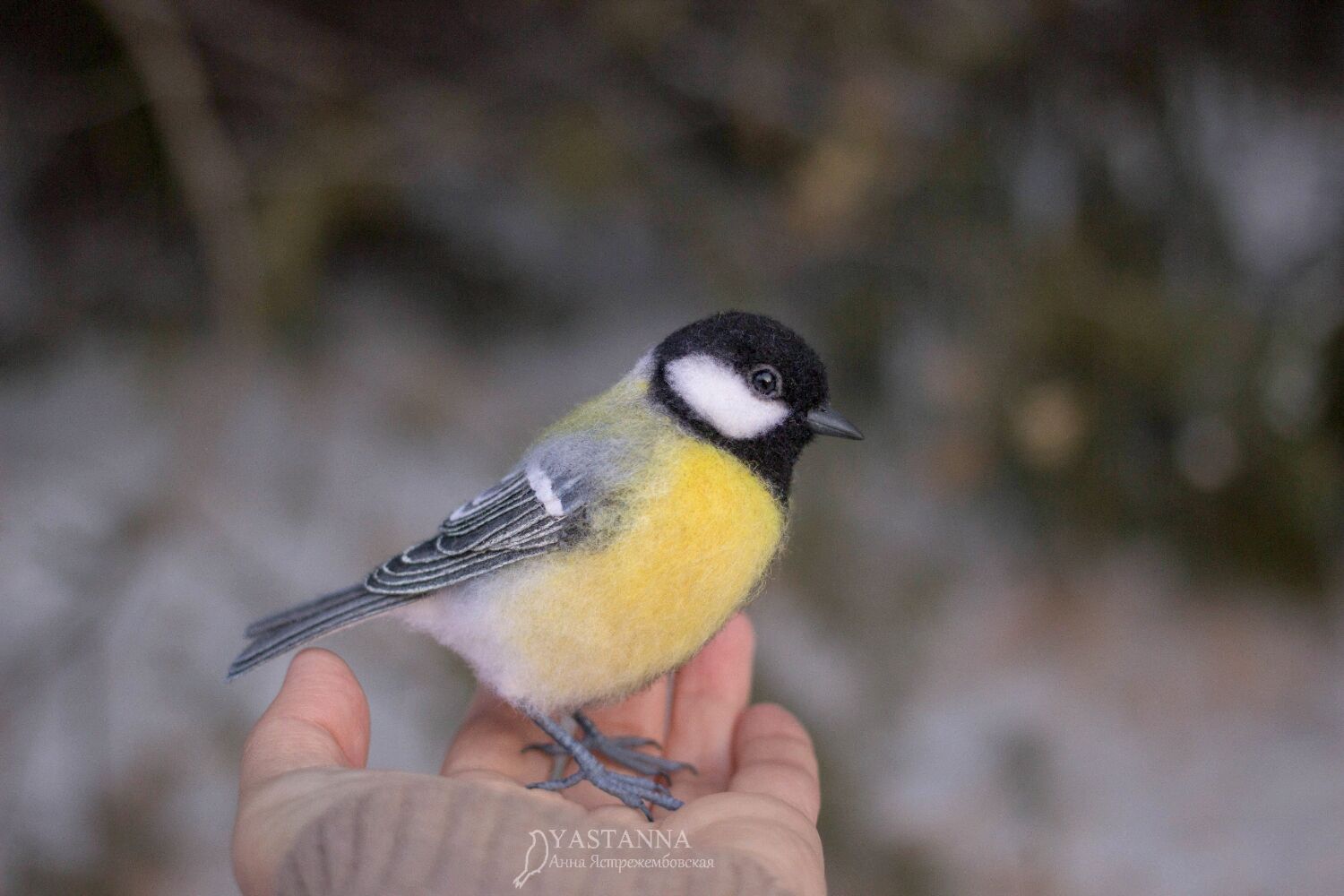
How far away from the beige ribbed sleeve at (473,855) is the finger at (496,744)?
0.32 m

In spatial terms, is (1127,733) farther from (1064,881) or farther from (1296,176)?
(1296,176)

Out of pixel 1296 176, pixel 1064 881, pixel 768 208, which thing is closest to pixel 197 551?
pixel 768 208

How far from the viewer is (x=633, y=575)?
3.20ft

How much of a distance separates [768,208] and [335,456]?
1.18m

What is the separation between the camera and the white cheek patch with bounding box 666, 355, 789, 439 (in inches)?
40.2

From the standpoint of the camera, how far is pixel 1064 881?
6.86 feet

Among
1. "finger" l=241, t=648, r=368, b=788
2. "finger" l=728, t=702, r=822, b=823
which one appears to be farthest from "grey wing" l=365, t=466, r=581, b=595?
"finger" l=728, t=702, r=822, b=823

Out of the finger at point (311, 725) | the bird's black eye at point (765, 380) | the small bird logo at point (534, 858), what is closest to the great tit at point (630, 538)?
the bird's black eye at point (765, 380)

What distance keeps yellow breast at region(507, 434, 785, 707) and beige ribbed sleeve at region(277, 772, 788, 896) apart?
0.61 feet

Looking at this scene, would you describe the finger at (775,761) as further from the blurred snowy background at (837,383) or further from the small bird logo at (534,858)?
the blurred snowy background at (837,383)

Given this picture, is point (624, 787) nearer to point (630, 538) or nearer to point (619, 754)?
point (619, 754)

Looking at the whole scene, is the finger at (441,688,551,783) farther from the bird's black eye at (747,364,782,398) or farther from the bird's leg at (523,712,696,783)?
the bird's black eye at (747,364,782,398)

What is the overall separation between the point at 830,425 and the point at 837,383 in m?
1.19

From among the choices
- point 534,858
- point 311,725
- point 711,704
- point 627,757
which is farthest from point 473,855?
point 711,704
